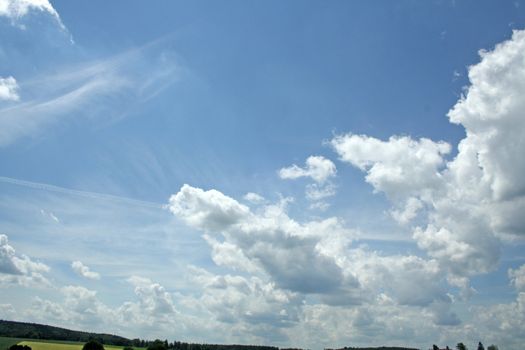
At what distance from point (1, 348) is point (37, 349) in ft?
55.3

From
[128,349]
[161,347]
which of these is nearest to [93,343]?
[161,347]

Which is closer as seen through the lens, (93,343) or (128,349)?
(93,343)

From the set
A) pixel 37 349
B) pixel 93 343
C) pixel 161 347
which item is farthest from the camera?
pixel 37 349

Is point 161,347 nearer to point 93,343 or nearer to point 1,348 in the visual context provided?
point 93,343

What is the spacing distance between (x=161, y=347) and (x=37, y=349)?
43260 mm

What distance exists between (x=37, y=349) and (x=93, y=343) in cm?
4540

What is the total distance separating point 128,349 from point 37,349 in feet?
86.8

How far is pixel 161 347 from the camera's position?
409 feet

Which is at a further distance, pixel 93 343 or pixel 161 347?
pixel 161 347

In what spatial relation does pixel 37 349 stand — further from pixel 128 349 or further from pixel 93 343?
pixel 93 343

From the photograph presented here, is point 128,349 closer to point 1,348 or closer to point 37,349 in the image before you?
point 37,349

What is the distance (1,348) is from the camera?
146625mm

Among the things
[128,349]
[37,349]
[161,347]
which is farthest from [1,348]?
[161,347]

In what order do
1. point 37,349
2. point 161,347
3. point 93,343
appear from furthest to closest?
point 37,349, point 161,347, point 93,343
